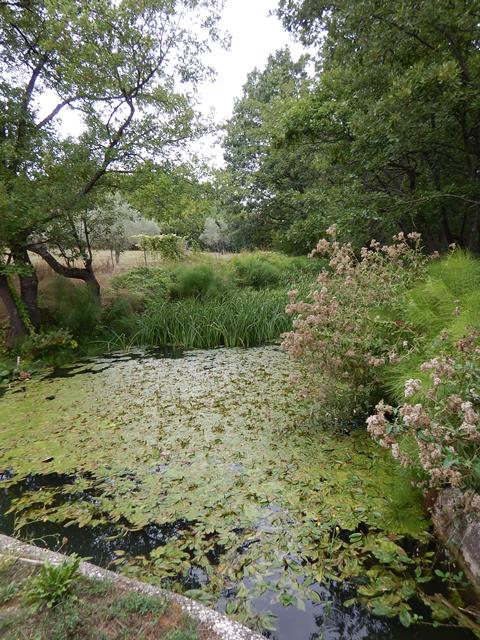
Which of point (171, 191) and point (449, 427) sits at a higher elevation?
point (171, 191)

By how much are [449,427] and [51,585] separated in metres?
1.59

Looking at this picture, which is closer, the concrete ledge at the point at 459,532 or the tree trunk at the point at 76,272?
the concrete ledge at the point at 459,532

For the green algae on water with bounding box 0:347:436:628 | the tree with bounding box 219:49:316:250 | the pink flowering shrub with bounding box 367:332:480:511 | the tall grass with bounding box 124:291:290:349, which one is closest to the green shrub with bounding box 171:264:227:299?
the tall grass with bounding box 124:291:290:349

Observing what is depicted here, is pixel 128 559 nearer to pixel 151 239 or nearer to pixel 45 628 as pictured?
pixel 45 628

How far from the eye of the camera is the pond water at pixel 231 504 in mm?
1646

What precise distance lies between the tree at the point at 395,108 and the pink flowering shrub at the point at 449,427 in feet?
11.0

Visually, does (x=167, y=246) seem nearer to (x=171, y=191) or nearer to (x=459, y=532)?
(x=171, y=191)

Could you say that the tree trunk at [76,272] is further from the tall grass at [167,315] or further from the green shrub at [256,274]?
the green shrub at [256,274]

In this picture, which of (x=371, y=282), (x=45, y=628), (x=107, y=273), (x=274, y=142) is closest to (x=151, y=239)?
(x=107, y=273)

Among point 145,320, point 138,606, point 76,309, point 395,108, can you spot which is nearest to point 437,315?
point 138,606

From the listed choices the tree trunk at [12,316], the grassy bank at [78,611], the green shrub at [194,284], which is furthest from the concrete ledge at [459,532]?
the green shrub at [194,284]

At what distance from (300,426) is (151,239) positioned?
10.2 m

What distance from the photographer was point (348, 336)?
9.27 feet

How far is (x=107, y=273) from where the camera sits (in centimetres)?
864
